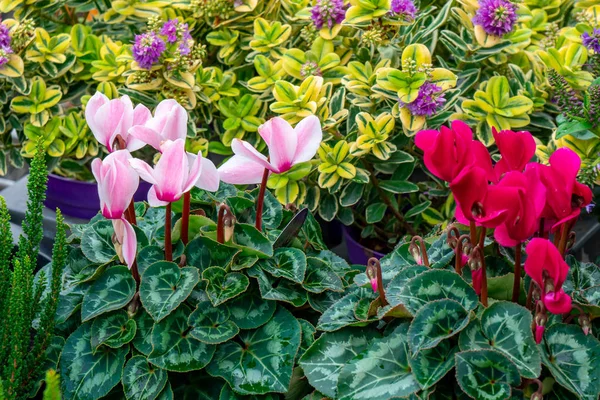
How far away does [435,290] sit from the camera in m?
1.00

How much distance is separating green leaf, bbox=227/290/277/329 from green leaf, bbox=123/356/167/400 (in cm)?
14

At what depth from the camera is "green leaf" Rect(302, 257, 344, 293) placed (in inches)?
46.8

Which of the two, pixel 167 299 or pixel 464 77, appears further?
pixel 464 77

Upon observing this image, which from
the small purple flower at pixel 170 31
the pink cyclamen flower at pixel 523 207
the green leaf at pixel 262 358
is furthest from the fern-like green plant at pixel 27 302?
the small purple flower at pixel 170 31

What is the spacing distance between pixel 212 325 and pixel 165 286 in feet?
0.31

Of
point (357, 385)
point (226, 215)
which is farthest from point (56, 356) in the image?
point (357, 385)

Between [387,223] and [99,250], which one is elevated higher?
[99,250]

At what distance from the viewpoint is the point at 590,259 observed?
203 centimetres

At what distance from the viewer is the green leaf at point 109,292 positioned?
1128 mm

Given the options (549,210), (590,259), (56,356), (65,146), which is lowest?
(590,259)

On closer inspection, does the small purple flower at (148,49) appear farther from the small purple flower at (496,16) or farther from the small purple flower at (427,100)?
the small purple flower at (496,16)

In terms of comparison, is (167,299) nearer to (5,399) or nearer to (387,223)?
(5,399)

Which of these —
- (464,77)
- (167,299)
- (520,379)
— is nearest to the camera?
(520,379)

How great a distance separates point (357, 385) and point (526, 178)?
1.15ft
